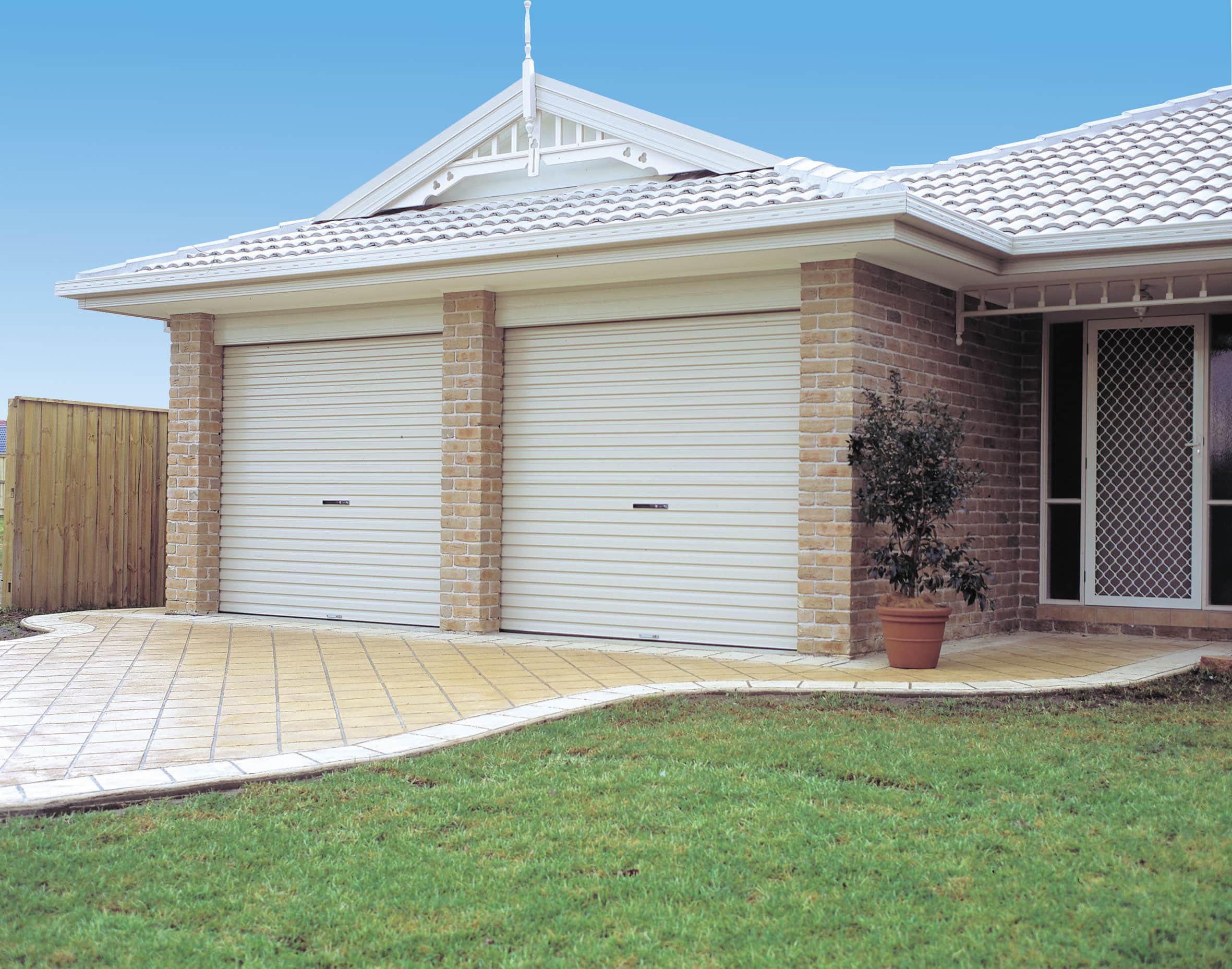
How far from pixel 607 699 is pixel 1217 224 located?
532 centimetres

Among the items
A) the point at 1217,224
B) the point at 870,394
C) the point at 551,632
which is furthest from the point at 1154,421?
the point at 551,632

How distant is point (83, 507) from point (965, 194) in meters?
9.29

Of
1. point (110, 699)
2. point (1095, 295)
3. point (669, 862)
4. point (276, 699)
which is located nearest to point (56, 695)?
point (110, 699)

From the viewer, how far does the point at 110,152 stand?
2925 cm

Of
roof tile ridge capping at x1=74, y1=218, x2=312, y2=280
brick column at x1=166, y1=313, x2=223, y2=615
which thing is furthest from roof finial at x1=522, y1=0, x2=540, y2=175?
brick column at x1=166, y1=313, x2=223, y2=615

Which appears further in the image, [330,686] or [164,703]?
[330,686]

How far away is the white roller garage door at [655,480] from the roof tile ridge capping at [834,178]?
107 centimetres

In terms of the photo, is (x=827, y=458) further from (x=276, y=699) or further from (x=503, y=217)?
(x=276, y=699)

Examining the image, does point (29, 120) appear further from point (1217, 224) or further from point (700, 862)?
point (700, 862)

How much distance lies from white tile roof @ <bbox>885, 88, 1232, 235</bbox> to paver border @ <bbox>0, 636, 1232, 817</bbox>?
3.31m

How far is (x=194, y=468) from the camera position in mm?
11836

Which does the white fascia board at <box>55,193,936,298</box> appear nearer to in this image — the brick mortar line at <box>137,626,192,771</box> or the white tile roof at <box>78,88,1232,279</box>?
the white tile roof at <box>78,88,1232,279</box>

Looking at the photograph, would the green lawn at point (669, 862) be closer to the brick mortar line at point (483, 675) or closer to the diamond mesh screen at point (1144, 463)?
the brick mortar line at point (483, 675)

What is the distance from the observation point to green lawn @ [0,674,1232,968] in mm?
3359
